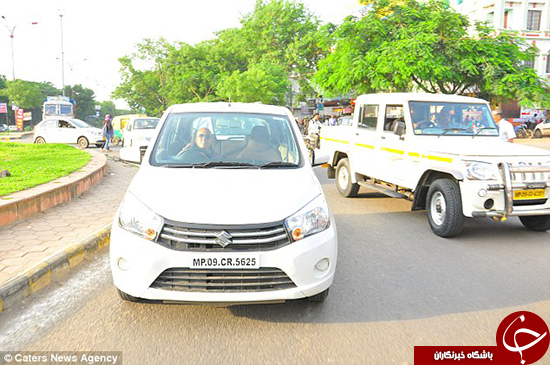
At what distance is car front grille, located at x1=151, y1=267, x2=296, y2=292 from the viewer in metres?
3.24

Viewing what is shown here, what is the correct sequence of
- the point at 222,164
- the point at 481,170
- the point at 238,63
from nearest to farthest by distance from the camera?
1. the point at 222,164
2. the point at 481,170
3. the point at 238,63

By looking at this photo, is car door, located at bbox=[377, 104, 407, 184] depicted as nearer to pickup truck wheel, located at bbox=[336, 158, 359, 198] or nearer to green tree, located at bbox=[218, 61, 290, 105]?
pickup truck wheel, located at bbox=[336, 158, 359, 198]

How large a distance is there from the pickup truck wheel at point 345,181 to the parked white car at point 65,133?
18.7m

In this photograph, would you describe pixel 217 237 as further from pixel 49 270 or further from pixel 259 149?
pixel 49 270

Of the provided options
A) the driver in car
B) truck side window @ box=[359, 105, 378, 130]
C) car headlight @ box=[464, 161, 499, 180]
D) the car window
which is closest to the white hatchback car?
the driver in car

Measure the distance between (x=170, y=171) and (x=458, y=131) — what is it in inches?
198

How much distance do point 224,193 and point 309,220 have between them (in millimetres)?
660

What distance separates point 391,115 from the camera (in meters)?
8.09

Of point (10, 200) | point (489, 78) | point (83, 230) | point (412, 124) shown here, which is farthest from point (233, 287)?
point (489, 78)

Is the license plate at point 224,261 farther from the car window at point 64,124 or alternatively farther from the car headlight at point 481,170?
the car window at point 64,124

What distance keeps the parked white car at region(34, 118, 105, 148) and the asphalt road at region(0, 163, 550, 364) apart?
22.0m

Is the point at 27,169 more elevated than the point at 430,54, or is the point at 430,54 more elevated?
the point at 430,54

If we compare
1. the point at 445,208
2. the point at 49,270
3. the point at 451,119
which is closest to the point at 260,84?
the point at 451,119

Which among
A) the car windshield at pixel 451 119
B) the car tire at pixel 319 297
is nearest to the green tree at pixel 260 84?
the car windshield at pixel 451 119
